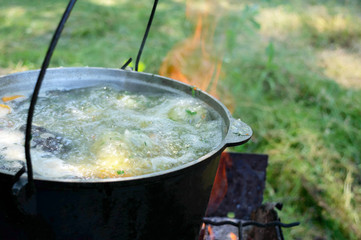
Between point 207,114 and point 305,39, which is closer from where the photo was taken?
point 207,114

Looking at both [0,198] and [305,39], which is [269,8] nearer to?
[305,39]

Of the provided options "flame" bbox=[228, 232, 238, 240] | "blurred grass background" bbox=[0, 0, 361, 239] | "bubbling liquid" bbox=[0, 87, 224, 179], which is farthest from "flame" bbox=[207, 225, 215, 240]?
"bubbling liquid" bbox=[0, 87, 224, 179]

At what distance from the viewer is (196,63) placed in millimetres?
4902

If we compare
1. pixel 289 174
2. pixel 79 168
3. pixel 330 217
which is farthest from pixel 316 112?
pixel 79 168

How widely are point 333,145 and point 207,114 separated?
107 inches

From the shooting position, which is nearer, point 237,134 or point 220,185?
point 237,134

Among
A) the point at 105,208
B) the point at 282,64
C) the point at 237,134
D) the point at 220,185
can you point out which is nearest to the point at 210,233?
the point at 220,185

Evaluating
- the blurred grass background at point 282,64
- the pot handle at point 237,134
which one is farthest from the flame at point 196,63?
the pot handle at point 237,134

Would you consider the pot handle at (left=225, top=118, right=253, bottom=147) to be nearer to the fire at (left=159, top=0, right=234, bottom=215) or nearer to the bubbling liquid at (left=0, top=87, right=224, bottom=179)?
the bubbling liquid at (left=0, top=87, right=224, bottom=179)

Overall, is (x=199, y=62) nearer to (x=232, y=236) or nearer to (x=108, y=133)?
(x=232, y=236)

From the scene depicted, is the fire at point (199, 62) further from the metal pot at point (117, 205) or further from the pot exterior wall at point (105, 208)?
the pot exterior wall at point (105, 208)

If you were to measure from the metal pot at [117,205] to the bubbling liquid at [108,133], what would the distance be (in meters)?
0.13

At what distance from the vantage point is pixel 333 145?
398 cm

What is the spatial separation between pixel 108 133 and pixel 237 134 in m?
0.69
